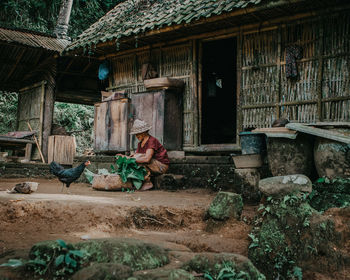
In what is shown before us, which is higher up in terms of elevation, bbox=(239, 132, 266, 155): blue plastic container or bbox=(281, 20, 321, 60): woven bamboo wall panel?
bbox=(281, 20, 321, 60): woven bamboo wall panel

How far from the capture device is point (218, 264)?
2898 mm

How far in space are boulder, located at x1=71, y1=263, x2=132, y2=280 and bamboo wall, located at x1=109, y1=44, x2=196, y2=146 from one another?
18.7ft

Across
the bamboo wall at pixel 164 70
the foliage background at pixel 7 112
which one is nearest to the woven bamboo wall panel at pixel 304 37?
the bamboo wall at pixel 164 70

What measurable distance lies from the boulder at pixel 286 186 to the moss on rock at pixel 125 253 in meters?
1.91

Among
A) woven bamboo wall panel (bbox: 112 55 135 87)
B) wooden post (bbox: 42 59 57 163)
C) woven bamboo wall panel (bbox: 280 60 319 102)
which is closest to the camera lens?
woven bamboo wall panel (bbox: 280 60 319 102)

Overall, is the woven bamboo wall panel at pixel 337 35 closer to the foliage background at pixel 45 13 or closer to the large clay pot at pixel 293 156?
the large clay pot at pixel 293 156

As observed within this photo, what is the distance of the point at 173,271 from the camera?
2613mm

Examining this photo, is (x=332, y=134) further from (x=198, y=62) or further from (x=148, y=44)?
(x=148, y=44)

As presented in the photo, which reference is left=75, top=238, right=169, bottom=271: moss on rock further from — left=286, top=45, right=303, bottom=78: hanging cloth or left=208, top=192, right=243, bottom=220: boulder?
left=286, top=45, right=303, bottom=78: hanging cloth

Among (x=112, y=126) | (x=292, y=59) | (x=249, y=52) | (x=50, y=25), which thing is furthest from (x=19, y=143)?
(x=50, y=25)

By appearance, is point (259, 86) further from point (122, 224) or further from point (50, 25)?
point (50, 25)

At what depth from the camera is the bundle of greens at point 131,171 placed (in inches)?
272

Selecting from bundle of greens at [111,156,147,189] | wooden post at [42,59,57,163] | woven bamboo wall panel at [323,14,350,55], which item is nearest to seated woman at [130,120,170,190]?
bundle of greens at [111,156,147,189]

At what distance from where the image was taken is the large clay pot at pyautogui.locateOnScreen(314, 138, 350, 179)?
14.9 feet
